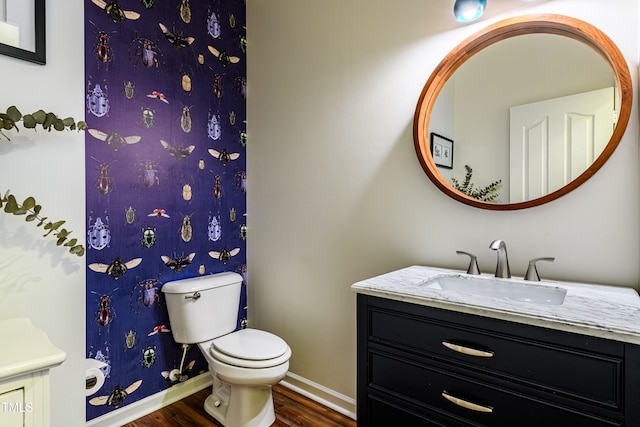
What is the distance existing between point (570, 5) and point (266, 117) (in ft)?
5.52

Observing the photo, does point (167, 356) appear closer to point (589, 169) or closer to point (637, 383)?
point (637, 383)

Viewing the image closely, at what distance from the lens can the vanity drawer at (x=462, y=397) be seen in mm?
941

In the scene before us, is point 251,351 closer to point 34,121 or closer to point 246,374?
point 246,374

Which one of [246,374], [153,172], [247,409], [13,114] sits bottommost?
[247,409]

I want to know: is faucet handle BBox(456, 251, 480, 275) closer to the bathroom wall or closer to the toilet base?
the bathroom wall

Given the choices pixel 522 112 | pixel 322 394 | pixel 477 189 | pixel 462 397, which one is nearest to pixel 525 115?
pixel 522 112

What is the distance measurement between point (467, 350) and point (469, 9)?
134 centimetres

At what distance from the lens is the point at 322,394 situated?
2061 mm

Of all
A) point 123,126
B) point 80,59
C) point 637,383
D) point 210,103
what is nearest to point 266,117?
point 210,103

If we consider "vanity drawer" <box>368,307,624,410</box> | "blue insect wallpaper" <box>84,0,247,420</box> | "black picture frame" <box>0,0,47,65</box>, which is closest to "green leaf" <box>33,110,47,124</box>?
"black picture frame" <box>0,0,47,65</box>

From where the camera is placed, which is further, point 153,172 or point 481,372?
point 153,172

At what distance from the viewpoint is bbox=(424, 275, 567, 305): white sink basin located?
1248mm

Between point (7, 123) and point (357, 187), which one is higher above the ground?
point (7, 123)

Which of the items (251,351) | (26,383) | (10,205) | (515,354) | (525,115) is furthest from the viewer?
(251,351)
